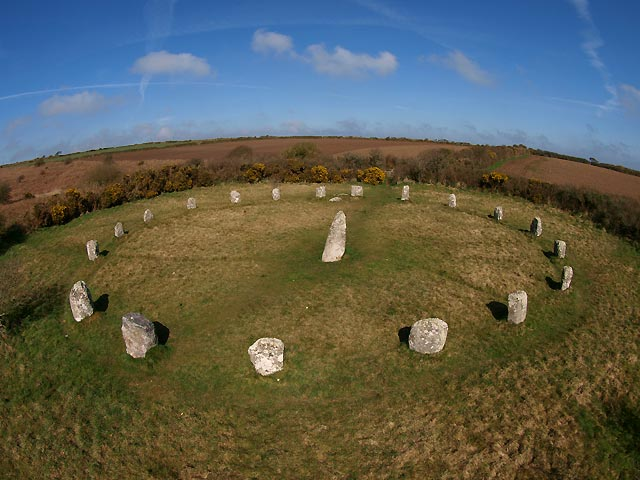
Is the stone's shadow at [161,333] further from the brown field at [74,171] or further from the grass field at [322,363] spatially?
the brown field at [74,171]

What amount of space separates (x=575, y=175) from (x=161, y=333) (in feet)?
175

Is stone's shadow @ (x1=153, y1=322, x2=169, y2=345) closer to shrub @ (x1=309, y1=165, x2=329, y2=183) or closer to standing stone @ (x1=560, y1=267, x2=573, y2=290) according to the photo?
standing stone @ (x1=560, y1=267, x2=573, y2=290)

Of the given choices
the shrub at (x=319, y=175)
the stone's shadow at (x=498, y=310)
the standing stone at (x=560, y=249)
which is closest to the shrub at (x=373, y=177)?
the shrub at (x=319, y=175)

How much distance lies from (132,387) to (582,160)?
243 ft

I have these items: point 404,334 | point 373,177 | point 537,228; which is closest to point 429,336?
point 404,334

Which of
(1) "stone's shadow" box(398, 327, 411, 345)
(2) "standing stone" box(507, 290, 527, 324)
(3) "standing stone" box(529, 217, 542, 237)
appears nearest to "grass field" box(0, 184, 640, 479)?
(1) "stone's shadow" box(398, 327, 411, 345)

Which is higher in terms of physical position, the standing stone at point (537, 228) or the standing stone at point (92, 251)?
the standing stone at point (537, 228)

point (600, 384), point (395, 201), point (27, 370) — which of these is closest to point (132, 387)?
point (27, 370)

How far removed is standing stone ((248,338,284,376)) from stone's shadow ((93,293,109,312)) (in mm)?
9678

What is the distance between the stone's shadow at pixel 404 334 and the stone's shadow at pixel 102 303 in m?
14.2

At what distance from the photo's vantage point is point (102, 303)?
67.7 feet

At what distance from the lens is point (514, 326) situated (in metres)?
18.1

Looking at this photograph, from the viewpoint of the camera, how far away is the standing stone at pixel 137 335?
52.1ft

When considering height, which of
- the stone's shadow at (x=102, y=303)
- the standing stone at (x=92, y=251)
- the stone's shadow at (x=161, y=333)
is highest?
the standing stone at (x=92, y=251)
